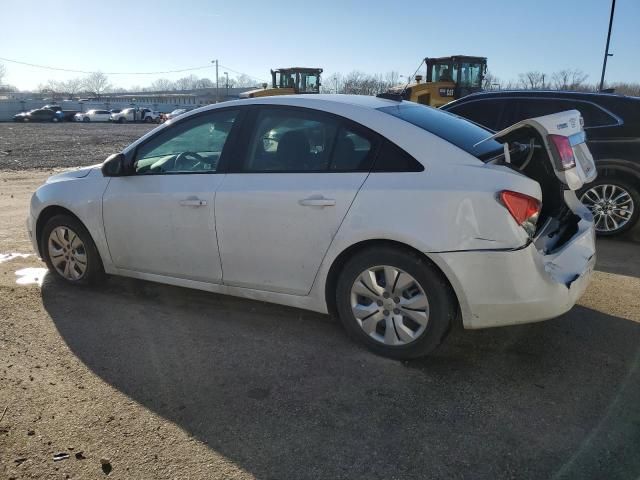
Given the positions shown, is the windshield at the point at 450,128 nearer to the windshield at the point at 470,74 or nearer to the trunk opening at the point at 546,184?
the trunk opening at the point at 546,184

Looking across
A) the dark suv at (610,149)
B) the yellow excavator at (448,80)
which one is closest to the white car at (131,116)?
the yellow excavator at (448,80)

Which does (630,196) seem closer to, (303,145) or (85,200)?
(303,145)

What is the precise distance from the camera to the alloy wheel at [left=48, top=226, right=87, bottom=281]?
452 cm

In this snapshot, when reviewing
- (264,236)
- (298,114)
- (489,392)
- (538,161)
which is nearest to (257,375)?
(264,236)

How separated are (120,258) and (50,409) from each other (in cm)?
169

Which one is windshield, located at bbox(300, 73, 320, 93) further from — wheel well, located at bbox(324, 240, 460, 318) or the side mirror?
wheel well, located at bbox(324, 240, 460, 318)

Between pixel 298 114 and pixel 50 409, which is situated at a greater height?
pixel 298 114

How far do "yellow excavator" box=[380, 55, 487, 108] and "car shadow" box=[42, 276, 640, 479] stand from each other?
13979 mm

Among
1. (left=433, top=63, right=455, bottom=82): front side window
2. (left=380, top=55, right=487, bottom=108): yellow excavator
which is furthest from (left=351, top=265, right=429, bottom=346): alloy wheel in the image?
(left=433, top=63, right=455, bottom=82): front side window

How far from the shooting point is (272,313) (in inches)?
162

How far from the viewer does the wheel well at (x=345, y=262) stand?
3105mm

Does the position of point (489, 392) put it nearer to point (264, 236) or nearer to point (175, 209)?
point (264, 236)

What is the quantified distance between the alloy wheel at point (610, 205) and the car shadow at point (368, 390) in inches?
109

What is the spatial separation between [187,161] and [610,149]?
495 centimetres
